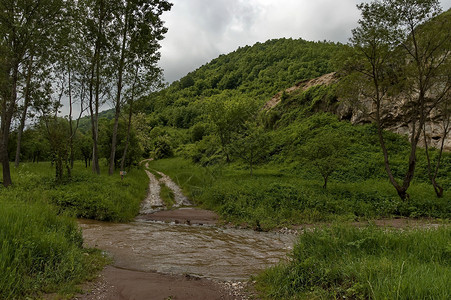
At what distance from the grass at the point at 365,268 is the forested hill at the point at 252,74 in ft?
203

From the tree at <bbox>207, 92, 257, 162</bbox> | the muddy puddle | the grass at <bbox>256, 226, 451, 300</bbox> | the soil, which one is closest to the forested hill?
the tree at <bbox>207, 92, 257, 162</bbox>

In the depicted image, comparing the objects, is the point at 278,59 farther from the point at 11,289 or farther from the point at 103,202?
the point at 11,289

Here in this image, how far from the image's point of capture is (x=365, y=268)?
14.8 feet

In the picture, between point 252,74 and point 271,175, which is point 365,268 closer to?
point 271,175

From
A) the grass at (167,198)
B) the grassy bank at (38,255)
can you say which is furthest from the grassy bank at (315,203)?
the grassy bank at (38,255)

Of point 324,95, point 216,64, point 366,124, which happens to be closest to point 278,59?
point 216,64

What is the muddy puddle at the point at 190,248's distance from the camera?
785cm

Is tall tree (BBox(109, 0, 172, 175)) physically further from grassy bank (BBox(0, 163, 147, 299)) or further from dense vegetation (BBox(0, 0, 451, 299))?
grassy bank (BBox(0, 163, 147, 299))

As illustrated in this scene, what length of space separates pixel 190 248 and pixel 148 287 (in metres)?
4.79

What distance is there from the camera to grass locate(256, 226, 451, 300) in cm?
379

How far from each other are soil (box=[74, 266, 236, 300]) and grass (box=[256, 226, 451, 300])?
125 centimetres

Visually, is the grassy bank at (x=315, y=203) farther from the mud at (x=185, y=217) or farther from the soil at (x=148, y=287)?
the soil at (x=148, y=287)

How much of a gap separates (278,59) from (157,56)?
87.0 metres

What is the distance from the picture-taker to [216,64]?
146 meters
